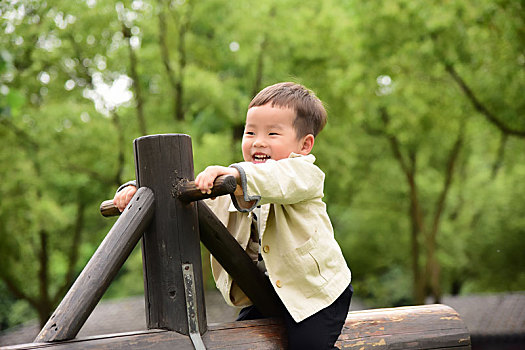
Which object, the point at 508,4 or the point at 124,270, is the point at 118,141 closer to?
the point at 508,4

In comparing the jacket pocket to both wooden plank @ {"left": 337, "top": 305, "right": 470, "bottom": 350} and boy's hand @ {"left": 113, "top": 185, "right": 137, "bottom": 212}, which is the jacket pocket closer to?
wooden plank @ {"left": 337, "top": 305, "right": 470, "bottom": 350}

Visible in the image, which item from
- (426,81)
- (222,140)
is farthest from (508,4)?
(222,140)

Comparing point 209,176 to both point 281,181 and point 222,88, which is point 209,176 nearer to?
point 281,181

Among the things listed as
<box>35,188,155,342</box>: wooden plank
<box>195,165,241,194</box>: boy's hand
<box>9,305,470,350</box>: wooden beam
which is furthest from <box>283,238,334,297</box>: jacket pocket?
<box>35,188,155,342</box>: wooden plank

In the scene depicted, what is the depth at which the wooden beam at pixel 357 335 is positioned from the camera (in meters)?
2.42

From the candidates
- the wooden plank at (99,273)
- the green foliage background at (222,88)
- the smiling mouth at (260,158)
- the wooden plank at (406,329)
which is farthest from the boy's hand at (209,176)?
the green foliage background at (222,88)

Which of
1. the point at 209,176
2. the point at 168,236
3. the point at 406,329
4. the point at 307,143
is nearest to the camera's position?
the point at 209,176

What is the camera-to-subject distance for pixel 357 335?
301cm

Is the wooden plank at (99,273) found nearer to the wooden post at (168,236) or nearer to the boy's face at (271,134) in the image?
the wooden post at (168,236)

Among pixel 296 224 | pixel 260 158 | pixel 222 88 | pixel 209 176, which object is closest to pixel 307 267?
pixel 296 224

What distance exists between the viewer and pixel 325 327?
2689mm

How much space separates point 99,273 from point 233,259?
581 mm

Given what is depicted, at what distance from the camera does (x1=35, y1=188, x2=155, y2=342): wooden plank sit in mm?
2289

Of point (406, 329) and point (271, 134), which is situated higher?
point (271, 134)
